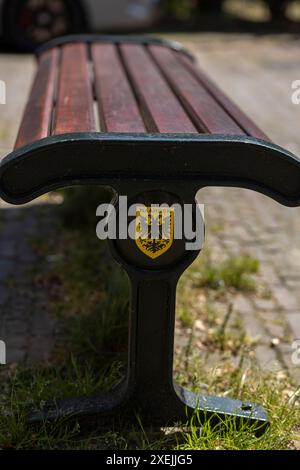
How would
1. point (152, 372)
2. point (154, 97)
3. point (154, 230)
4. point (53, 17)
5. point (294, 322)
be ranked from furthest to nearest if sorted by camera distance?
point (53, 17)
point (294, 322)
point (154, 97)
point (152, 372)
point (154, 230)

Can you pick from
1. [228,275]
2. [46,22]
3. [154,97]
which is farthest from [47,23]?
[154,97]

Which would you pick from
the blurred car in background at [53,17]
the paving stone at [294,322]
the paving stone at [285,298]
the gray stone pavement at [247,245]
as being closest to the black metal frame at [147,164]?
the gray stone pavement at [247,245]

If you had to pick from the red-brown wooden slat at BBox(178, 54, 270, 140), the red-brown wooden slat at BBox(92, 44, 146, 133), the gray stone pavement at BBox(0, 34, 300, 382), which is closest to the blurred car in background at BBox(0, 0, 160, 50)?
the gray stone pavement at BBox(0, 34, 300, 382)

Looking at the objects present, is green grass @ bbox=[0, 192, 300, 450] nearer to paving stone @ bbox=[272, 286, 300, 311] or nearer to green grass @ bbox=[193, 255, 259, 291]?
green grass @ bbox=[193, 255, 259, 291]

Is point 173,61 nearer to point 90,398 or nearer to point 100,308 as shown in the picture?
point 100,308

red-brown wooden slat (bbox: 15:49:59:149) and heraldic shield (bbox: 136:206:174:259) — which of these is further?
red-brown wooden slat (bbox: 15:49:59:149)

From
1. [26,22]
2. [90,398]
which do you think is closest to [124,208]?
[90,398]

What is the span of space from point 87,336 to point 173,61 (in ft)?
5.53

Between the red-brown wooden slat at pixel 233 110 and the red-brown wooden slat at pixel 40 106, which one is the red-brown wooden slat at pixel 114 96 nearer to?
the red-brown wooden slat at pixel 40 106

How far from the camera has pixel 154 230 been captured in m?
2.37

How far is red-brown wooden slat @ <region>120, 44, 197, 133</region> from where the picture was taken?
8.27ft

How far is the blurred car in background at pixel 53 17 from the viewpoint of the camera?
328 inches

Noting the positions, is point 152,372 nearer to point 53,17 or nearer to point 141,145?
point 141,145

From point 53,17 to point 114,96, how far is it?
5.79 m
